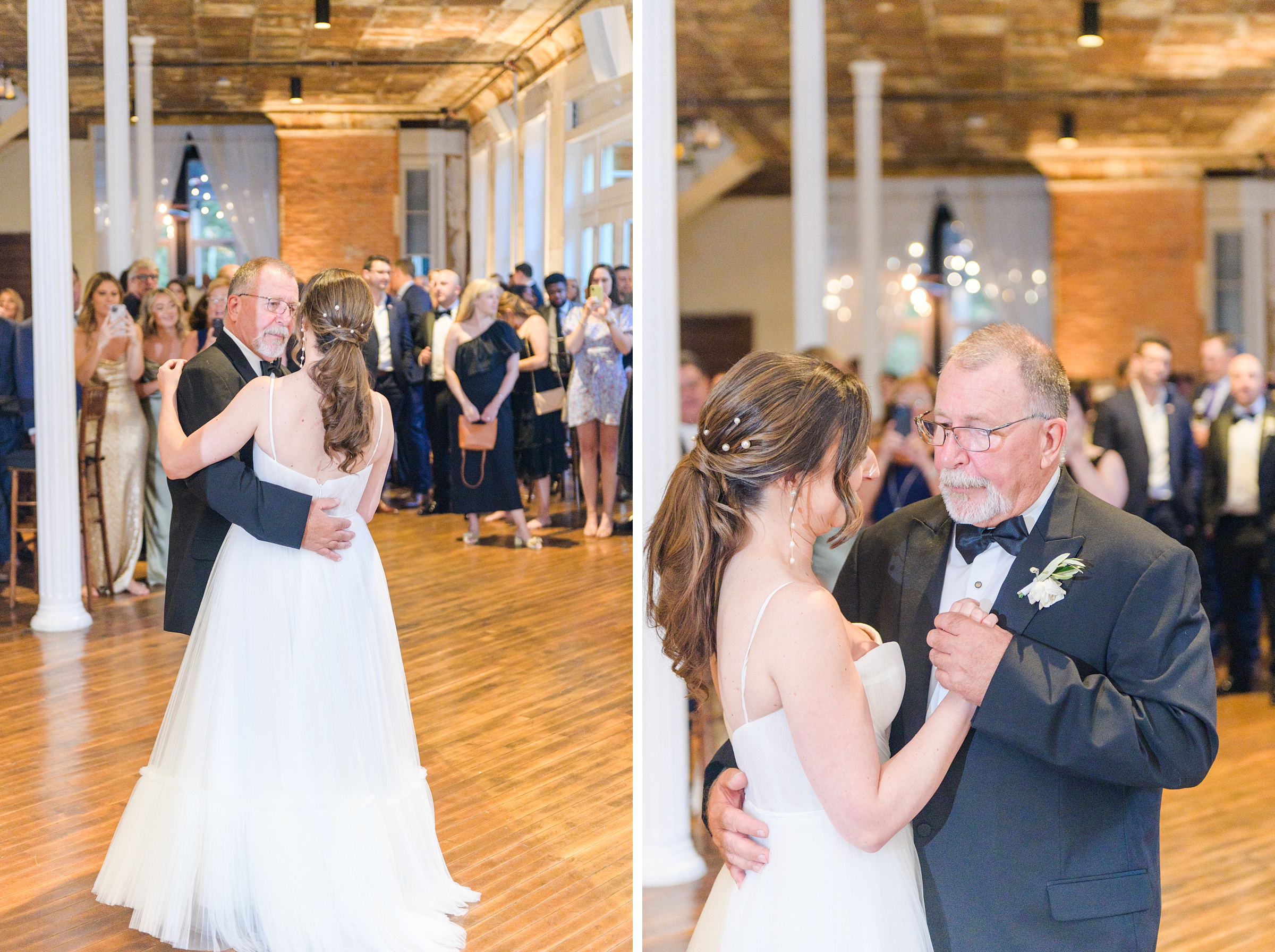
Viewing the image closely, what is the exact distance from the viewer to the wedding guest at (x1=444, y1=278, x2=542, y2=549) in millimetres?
2303

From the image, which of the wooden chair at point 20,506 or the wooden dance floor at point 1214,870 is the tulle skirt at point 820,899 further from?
the wooden dance floor at point 1214,870

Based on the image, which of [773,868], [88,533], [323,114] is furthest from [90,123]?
[773,868]

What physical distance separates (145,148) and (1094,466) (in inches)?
171

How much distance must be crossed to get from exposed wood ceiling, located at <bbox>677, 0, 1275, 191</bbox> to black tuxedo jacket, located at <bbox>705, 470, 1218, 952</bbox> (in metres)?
6.73

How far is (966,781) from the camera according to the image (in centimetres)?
174

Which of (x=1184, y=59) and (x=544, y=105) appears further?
(x=1184, y=59)

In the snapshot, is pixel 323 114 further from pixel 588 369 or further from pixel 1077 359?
pixel 1077 359

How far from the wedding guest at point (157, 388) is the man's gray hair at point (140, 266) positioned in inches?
2.0

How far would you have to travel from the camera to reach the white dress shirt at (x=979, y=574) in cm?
179

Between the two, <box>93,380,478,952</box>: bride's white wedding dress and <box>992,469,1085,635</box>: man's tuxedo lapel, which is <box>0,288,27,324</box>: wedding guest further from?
<box>992,469,1085,635</box>: man's tuxedo lapel

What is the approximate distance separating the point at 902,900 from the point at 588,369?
1247 millimetres

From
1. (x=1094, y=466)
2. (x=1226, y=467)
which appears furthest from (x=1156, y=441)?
(x=1094, y=466)

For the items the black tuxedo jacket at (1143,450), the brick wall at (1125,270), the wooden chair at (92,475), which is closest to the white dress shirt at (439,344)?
the wooden chair at (92,475)

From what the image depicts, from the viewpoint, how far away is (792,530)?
1.67 metres
